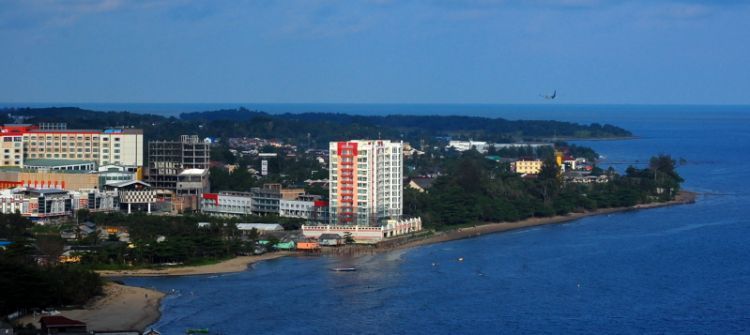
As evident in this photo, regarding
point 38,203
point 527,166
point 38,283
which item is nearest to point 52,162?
point 38,203

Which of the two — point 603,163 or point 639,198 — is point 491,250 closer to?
point 639,198

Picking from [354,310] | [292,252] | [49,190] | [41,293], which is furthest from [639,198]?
[41,293]

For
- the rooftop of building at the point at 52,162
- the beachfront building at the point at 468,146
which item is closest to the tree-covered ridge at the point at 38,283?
the rooftop of building at the point at 52,162

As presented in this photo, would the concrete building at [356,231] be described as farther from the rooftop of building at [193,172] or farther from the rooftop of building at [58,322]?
the rooftop of building at [58,322]

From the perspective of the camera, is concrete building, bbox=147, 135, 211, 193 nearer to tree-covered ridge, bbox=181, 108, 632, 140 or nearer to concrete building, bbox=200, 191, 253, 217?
concrete building, bbox=200, 191, 253, 217

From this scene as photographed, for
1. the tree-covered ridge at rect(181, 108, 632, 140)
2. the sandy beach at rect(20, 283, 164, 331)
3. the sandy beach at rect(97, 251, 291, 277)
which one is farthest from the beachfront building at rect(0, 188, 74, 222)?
the tree-covered ridge at rect(181, 108, 632, 140)

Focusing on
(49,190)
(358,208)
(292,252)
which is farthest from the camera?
(49,190)

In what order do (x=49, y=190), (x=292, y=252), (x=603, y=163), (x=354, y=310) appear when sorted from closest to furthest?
1. (x=354, y=310)
2. (x=292, y=252)
3. (x=49, y=190)
4. (x=603, y=163)
